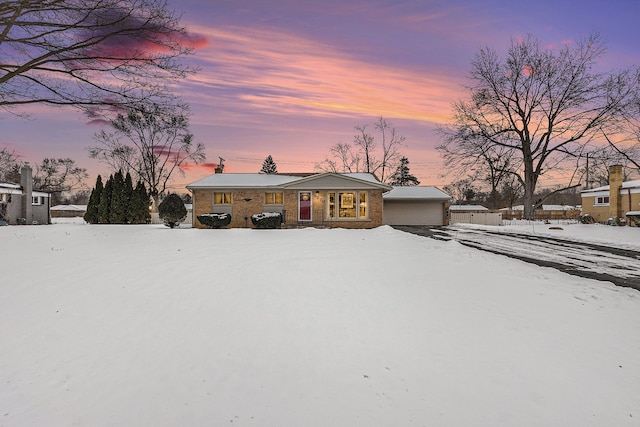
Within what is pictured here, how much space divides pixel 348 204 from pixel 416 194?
366 inches

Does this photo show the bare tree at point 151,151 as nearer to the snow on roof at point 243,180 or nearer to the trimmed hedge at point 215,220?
the snow on roof at point 243,180

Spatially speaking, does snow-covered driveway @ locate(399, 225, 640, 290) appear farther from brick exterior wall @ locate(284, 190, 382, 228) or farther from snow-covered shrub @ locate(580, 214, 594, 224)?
snow-covered shrub @ locate(580, 214, 594, 224)

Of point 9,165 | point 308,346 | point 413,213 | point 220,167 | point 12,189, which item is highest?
point 9,165

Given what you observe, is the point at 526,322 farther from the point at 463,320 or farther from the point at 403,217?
the point at 403,217

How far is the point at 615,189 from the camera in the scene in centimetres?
2077

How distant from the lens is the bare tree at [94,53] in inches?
329

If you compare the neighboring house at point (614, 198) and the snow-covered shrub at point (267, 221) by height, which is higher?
the neighboring house at point (614, 198)

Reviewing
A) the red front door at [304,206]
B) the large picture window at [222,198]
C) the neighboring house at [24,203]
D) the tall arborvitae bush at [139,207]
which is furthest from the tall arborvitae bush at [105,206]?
the red front door at [304,206]

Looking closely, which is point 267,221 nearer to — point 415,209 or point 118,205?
point 118,205

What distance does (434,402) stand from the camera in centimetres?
305

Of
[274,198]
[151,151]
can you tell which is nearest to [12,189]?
[151,151]

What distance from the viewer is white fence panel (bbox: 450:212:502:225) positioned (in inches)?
1052

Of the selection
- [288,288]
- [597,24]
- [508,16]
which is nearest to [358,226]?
[508,16]

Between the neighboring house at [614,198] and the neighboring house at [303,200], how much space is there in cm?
1480
